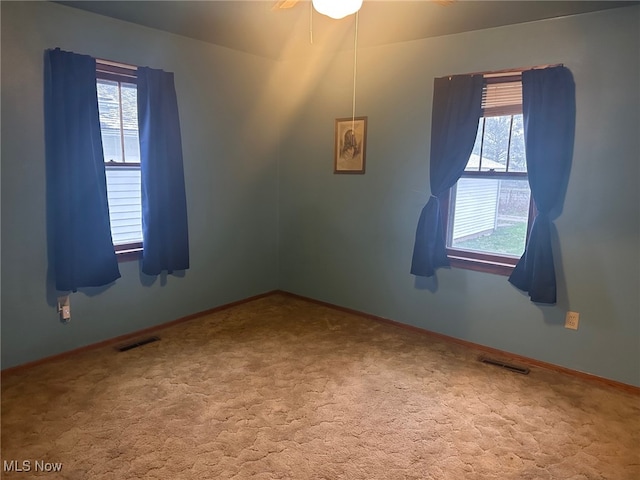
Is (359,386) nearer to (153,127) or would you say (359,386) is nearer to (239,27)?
(153,127)

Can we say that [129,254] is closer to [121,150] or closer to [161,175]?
[161,175]

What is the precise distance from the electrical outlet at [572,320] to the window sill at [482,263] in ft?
1.56

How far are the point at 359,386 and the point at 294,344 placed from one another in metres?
0.76

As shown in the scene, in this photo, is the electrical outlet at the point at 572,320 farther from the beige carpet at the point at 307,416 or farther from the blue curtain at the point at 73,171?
the blue curtain at the point at 73,171

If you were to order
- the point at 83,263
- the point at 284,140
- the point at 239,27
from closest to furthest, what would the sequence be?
the point at 83,263
the point at 239,27
the point at 284,140

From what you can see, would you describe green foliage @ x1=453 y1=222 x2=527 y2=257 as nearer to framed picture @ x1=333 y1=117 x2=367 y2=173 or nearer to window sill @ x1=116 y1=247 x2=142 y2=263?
framed picture @ x1=333 y1=117 x2=367 y2=173

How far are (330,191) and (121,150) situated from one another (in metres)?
1.84

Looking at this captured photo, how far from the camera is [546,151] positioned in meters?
2.92

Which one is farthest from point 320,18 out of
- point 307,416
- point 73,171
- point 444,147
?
point 307,416

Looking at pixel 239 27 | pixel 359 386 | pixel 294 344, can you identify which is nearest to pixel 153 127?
pixel 239 27

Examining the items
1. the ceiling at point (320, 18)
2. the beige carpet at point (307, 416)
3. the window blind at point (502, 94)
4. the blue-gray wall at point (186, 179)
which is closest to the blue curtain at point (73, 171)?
the blue-gray wall at point (186, 179)

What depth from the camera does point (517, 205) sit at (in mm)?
3180

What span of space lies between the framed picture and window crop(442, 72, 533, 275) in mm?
903

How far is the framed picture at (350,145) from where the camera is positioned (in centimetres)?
388
